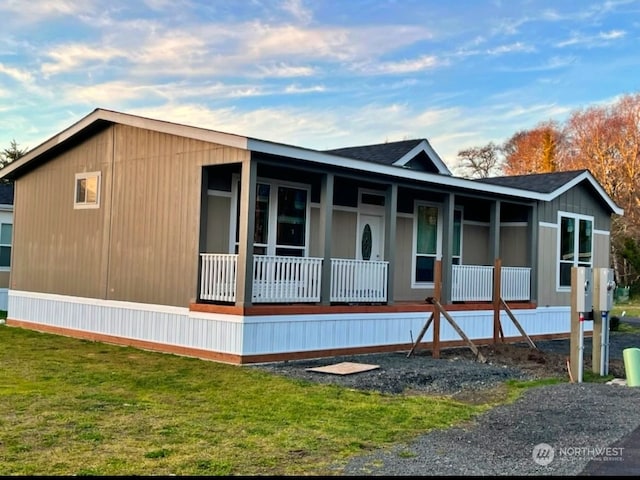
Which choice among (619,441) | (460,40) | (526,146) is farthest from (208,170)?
(526,146)

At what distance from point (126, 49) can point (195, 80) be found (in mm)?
2904

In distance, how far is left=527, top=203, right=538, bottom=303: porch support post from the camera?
16.2m

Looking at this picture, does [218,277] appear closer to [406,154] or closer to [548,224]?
[406,154]

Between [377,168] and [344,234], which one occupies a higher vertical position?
[377,168]

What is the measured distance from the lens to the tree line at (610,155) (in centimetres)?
3934

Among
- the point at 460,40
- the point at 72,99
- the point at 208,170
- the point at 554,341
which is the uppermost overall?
the point at 460,40

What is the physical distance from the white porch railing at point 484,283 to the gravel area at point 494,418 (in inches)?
101

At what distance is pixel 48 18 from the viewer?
14883 mm

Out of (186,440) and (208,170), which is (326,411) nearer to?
(186,440)

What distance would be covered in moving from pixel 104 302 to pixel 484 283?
26.0 feet

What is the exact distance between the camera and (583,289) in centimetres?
991

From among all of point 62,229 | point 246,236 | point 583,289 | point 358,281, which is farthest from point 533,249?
point 62,229

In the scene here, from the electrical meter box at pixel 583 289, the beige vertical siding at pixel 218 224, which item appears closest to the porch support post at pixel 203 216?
the beige vertical siding at pixel 218 224

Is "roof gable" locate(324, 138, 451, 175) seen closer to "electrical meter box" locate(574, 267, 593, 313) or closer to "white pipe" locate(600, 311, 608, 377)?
"electrical meter box" locate(574, 267, 593, 313)
